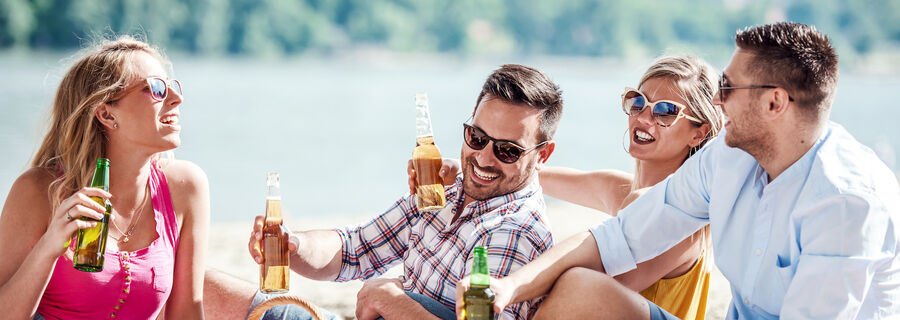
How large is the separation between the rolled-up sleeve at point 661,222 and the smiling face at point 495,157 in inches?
14.2

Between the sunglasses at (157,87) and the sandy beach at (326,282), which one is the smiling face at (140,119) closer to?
the sunglasses at (157,87)

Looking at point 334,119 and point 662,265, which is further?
point 334,119

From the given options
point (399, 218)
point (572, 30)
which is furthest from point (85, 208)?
point (572, 30)

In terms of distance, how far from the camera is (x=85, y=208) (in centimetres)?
270

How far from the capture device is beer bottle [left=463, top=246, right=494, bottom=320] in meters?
2.55

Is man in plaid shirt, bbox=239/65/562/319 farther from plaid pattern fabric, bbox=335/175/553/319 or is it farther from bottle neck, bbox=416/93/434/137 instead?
bottle neck, bbox=416/93/434/137

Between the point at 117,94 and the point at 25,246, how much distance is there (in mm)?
623

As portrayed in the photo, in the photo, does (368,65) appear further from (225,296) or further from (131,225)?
(131,225)

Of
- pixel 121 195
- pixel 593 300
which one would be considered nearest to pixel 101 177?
pixel 121 195

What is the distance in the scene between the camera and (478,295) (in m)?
2.57

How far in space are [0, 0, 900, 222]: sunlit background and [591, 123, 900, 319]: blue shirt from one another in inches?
554

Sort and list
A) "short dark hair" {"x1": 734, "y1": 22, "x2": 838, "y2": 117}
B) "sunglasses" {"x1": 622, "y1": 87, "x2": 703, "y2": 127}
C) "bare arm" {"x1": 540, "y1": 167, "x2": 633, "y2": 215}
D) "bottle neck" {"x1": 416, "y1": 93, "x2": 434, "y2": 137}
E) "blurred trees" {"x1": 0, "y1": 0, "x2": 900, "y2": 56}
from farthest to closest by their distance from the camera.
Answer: "blurred trees" {"x1": 0, "y1": 0, "x2": 900, "y2": 56} < "bare arm" {"x1": 540, "y1": 167, "x2": 633, "y2": 215} < "sunglasses" {"x1": 622, "y1": 87, "x2": 703, "y2": 127} < "bottle neck" {"x1": 416, "y1": 93, "x2": 434, "y2": 137} < "short dark hair" {"x1": 734, "y1": 22, "x2": 838, "y2": 117}

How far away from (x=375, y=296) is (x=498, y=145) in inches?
27.4

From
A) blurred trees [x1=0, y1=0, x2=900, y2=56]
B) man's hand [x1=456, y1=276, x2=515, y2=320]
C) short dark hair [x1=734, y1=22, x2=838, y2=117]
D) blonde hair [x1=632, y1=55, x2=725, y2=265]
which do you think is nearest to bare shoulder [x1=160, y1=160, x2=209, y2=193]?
man's hand [x1=456, y1=276, x2=515, y2=320]
